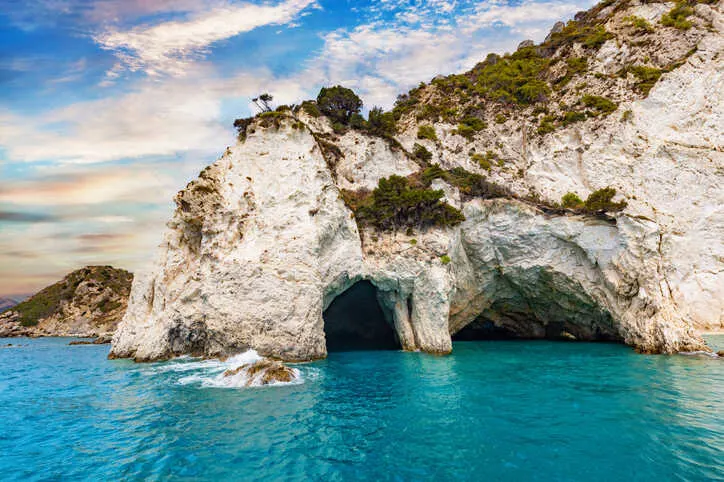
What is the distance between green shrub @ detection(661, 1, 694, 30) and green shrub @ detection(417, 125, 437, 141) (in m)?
22.3

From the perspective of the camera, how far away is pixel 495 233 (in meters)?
30.2

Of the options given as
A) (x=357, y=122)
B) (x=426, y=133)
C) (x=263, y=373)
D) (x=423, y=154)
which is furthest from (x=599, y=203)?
(x=263, y=373)

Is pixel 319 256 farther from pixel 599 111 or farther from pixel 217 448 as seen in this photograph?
pixel 599 111

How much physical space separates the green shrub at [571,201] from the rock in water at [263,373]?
23.6 metres

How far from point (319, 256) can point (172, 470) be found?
17.7 metres

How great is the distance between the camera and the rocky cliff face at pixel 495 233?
981 inches

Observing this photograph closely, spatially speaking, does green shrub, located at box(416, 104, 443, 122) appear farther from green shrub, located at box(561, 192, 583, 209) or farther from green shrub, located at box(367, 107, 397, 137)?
green shrub, located at box(561, 192, 583, 209)

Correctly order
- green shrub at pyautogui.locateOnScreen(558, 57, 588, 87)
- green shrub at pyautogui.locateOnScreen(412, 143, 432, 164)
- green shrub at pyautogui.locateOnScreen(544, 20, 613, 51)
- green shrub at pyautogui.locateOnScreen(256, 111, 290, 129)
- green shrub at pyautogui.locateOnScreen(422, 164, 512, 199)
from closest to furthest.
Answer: green shrub at pyautogui.locateOnScreen(256, 111, 290, 129) < green shrub at pyautogui.locateOnScreen(422, 164, 512, 199) < green shrub at pyautogui.locateOnScreen(412, 143, 432, 164) < green shrub at pyautogui.locateOnScreen(558, 57, 588, 87) < green shrub at pyautogui.locateOnScreen(544, 20, 613, 51)

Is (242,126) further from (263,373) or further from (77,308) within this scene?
(77,308)

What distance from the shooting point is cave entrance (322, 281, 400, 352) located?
36.5 metres

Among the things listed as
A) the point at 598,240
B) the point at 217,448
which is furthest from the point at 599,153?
the point at 217,448

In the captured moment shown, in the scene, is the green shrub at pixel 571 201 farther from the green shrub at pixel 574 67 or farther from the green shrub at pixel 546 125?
the green shrub at pixel 574 67

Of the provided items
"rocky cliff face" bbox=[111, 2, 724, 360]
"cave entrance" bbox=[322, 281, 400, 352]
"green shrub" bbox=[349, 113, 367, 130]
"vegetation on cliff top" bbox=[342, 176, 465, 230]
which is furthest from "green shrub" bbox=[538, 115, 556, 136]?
"cave entrance" bbox=[322, 281, 400, 352]

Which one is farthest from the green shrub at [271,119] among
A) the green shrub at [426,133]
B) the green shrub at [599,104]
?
the green shrub at [599,104]
